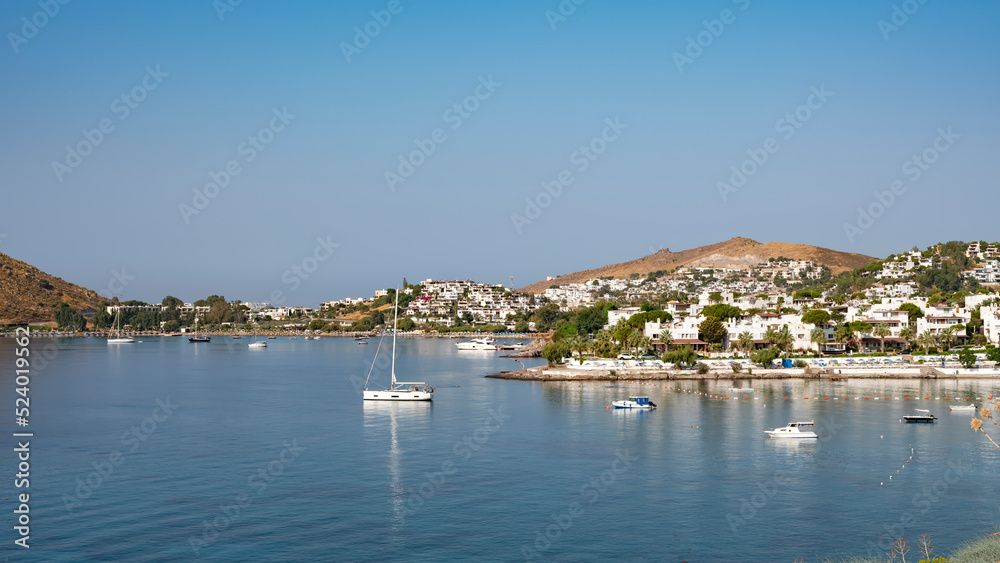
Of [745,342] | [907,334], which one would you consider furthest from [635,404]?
[907,334]

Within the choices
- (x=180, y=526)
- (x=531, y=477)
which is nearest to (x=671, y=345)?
Answer: (x=531, y=477)

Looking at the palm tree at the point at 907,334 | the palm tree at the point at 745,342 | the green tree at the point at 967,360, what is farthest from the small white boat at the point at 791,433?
the palm tree at the point at 907,334

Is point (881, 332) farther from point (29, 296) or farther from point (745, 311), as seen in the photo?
point (29, 296)

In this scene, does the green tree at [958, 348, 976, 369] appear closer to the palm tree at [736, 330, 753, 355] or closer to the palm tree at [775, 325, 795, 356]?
the palm tree at [775, 325, 795, 356]

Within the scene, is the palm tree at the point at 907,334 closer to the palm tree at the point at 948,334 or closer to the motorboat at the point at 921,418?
the palm tree at the point at 948,334

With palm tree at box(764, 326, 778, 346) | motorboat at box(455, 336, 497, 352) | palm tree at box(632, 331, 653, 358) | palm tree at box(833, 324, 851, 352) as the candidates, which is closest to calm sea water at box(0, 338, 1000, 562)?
palm tree at box(764, 326, 778, 346)

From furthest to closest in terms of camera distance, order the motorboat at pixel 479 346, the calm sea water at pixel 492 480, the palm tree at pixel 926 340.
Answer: the motorboat at pixel 479 346 → the palm tree at pixel 926 340 → the calm sea water at pixel 492 480
